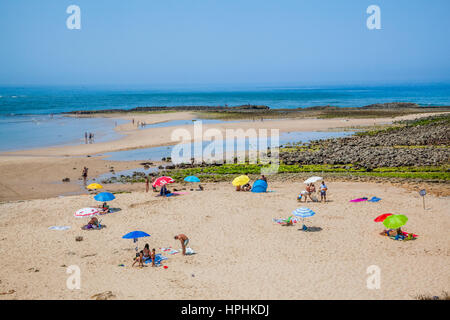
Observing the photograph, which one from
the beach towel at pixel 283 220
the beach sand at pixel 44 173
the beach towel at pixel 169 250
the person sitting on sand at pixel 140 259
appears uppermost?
the beach sand at pixel 44 173

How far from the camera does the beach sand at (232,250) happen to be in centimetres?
1278

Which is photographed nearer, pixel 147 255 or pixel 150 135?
pixel 147 255

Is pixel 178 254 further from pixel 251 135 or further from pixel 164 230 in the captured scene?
pixel 251 135

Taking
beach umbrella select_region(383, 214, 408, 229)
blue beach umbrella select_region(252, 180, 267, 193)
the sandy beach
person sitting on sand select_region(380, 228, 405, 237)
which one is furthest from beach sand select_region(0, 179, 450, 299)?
the sandy beach

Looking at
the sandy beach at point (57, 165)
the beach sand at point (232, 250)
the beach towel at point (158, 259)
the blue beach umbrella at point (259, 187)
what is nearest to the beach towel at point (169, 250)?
the beach sand at point (232, 250)

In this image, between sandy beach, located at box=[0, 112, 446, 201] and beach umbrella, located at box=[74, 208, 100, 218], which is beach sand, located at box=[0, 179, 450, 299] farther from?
sandy beach, located at box=[0, 112, 446, 201]

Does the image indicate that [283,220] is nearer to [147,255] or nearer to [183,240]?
[183,240]

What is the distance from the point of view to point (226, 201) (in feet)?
74.7

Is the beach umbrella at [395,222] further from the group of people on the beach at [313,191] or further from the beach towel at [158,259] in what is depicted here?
the beach towel at [158,259]

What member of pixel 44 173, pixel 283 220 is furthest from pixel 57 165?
pixel 283 220

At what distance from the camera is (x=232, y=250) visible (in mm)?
16109
